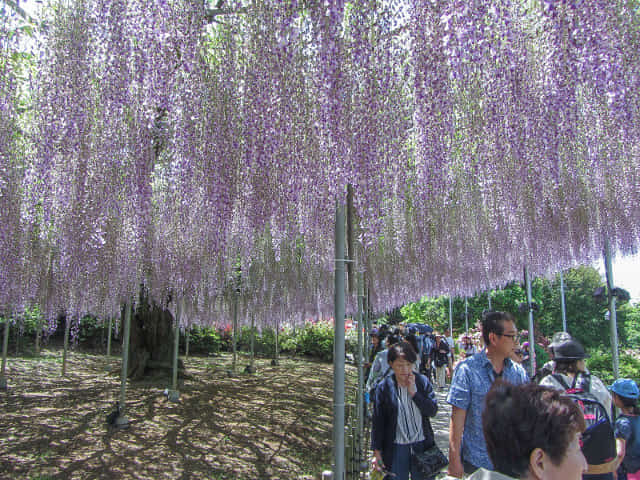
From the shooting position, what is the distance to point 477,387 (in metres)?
2.35

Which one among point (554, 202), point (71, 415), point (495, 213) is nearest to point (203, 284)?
point (71, 415)

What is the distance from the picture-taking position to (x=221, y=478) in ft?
15.1

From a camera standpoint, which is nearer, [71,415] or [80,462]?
[80,462]

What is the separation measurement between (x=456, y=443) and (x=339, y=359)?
794 mm

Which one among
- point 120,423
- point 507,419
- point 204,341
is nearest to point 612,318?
point 507,419

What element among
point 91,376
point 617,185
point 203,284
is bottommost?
point 91,376

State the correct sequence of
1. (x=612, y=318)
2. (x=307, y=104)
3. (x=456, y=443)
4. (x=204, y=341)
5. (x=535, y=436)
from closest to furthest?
(x=535, y=436)
(x=456, y=443)
(x=307, y=104)
(x=612, y=318)
(x=204, y=341)

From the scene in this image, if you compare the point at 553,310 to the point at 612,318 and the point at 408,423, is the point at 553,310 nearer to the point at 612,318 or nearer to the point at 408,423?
the point at 612,318

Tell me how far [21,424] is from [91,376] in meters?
4.89

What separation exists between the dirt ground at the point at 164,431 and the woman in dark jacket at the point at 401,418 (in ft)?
7.57

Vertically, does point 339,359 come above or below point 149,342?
above

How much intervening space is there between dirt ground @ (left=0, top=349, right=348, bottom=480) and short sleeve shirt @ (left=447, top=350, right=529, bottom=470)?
2983mm

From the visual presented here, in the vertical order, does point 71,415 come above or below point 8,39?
below

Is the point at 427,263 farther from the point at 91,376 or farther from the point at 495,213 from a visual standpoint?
the point at 91,376
